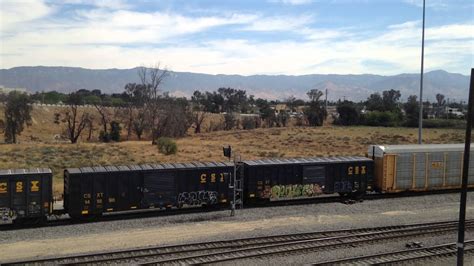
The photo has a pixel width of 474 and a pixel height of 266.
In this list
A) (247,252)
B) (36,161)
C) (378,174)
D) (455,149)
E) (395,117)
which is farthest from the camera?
(395,117)

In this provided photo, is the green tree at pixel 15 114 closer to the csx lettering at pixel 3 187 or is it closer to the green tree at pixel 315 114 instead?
the green tree at pixel 315 114

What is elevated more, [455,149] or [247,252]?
[455,149]

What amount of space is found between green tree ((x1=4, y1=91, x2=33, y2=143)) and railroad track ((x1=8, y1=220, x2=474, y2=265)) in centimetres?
6650

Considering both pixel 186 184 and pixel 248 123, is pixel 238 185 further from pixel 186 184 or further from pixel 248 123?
pixel 248 123

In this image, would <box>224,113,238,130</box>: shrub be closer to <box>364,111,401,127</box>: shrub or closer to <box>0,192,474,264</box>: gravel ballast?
<box>364,111,401,127</box>: shrub

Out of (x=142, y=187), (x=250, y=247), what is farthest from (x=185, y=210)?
(x=250, y=247)

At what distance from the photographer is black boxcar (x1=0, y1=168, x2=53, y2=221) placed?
20578mm

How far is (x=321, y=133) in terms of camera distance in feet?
266

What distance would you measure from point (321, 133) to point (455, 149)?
1952 inches

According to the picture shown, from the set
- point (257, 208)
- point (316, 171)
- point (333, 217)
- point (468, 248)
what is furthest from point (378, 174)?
point (468, 248)

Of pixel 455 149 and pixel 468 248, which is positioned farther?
pixel 455 149

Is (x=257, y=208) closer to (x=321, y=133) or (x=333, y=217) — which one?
(x=333, y=217)

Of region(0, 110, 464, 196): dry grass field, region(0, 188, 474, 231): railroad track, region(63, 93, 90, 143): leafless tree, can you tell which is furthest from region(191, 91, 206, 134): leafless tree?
region(0, 188, 474, 231): railroad track

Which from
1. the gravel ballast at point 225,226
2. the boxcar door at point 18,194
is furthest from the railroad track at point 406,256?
the boxcar door at point 18,194
